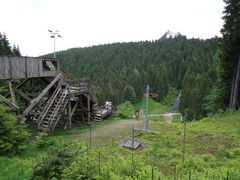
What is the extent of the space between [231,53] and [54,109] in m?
16.5

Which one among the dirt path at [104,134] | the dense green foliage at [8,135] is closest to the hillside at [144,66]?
the dirt path at [104,134]

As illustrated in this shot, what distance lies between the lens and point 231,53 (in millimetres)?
24562

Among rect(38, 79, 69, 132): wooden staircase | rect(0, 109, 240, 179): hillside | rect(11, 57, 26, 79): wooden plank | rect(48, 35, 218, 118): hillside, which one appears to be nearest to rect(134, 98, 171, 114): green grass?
rect(48, 35, 218, 118): hillside

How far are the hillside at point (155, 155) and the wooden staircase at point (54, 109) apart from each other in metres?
1.38

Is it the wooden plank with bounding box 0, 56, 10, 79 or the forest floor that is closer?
the forest floor

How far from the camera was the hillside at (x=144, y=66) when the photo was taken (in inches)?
3780

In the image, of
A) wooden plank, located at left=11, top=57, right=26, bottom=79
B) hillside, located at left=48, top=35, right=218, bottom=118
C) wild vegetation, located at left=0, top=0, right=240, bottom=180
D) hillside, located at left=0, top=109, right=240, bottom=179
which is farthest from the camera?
hillside, located at left=48, top=35, right=218, bottom=118

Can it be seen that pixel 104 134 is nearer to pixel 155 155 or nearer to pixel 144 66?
pixel 155 155

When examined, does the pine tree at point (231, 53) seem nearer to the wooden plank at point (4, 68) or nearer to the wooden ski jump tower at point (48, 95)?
the wooden ski jump tower at point (48, 95)

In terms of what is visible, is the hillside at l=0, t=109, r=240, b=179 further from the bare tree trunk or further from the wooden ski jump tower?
→ the bare tree trunk

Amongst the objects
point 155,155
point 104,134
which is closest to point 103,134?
point 104,134

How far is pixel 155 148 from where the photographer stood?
13.1m

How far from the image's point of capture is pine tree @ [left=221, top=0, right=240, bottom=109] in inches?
914

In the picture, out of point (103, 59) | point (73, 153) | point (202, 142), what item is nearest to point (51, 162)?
point (73, 153)
